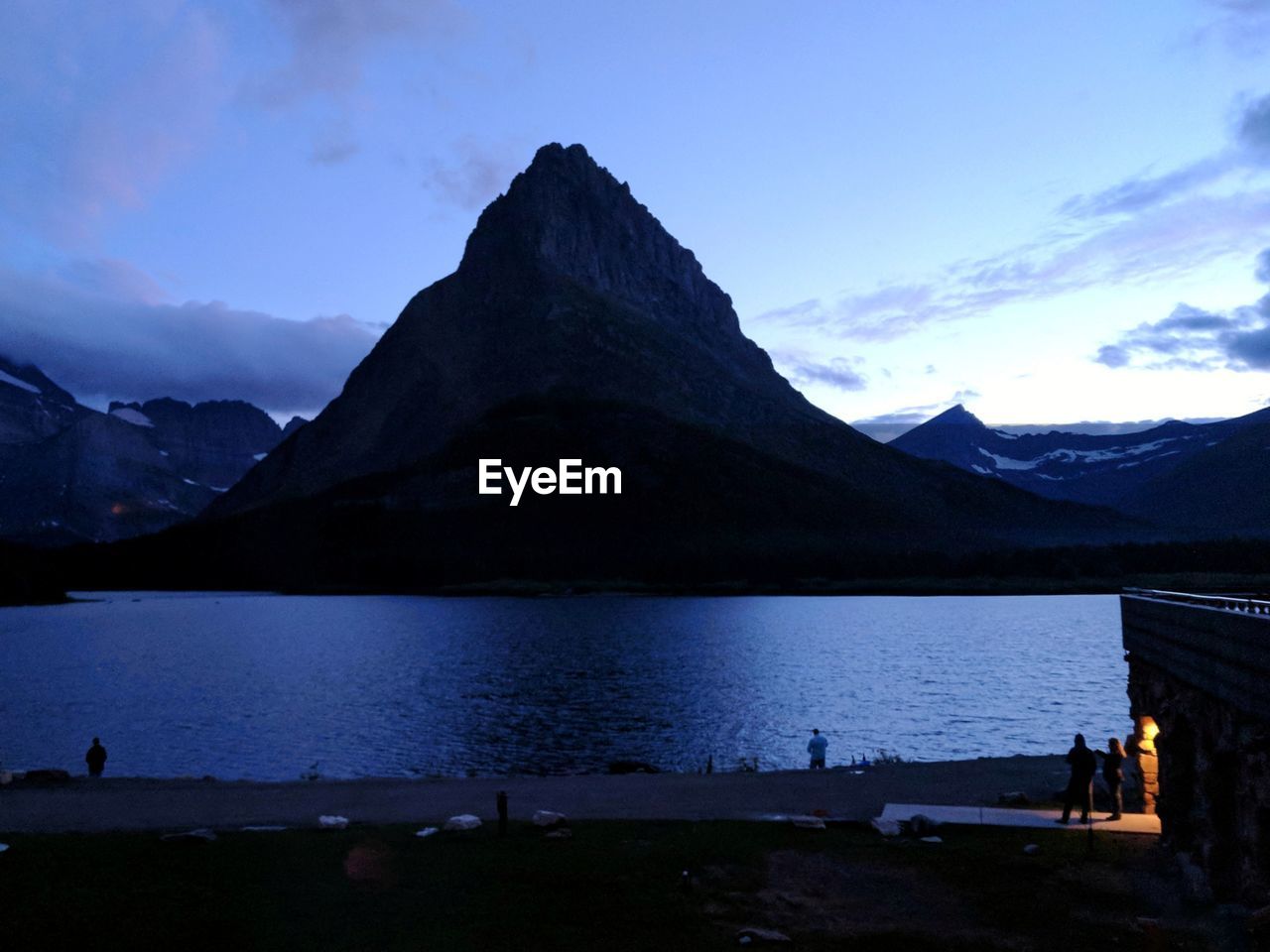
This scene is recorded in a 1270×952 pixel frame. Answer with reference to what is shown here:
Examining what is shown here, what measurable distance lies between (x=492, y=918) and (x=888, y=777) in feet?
73.5

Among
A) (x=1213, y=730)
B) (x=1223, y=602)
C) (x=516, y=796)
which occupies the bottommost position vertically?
(x=516, y=796)

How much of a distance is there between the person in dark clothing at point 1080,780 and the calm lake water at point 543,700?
2604 cm

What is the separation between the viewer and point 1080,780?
93.6 ft

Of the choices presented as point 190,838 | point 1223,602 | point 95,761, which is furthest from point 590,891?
point 95,761

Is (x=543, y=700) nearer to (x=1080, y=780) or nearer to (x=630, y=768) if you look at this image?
(x=630, y=768)

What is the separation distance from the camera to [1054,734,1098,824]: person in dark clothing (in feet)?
92.1

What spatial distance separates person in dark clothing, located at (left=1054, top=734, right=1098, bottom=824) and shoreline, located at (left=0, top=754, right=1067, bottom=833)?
178 inches

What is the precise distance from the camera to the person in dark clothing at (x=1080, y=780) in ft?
92.1

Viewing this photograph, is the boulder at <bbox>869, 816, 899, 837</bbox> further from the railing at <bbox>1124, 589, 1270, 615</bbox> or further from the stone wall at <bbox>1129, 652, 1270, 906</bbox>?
the railing at <bbox>1124, 589, 1270, 615</bbox>

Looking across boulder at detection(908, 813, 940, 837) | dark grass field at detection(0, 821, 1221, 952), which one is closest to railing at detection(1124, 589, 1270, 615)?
dark grass field at detection(0, 821, 1221, 952)

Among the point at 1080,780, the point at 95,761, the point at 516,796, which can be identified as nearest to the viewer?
the point at 1080,780

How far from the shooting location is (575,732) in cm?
6638

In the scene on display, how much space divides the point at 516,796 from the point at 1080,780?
17485 mm

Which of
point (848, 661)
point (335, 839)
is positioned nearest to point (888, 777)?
point (335, 839)
